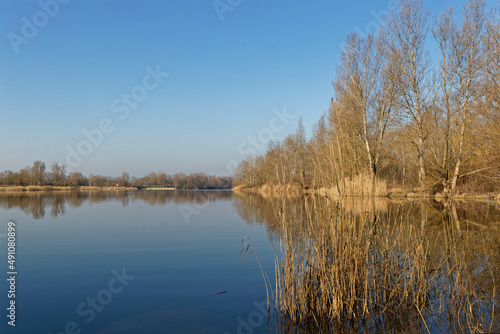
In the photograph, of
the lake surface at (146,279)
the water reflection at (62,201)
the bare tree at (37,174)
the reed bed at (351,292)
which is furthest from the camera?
the bare tree at (37,174)

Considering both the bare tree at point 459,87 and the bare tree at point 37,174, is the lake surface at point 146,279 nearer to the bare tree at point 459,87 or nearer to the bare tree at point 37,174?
the bare tree at point 459,87

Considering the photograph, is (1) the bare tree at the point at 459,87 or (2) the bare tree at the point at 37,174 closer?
(1) the bare tree at the point at 459,87

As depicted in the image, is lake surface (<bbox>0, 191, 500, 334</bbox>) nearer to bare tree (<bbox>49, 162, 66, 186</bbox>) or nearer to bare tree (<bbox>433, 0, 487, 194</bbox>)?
bare tree (<bbox>433, 0, 487, 194</bbox>)

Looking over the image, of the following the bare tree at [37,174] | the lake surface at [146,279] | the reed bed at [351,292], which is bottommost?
the lake surface at [146,279]

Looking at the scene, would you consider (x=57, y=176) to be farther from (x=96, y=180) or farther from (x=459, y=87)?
(x=459, y=87)

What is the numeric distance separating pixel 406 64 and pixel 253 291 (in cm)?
1709

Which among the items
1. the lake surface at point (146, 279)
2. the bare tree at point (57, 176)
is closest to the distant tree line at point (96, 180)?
the bare tree at point (57, 176)

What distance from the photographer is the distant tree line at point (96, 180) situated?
4647 cm

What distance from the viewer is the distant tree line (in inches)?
1829

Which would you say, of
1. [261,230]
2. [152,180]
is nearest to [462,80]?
[261,230]

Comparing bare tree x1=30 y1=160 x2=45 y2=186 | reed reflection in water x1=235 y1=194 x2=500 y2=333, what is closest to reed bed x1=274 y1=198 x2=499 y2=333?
reed reflection in water x1=235 y1=194 x2=500 y2=333

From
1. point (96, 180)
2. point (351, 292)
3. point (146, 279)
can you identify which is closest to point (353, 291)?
point (351, 292)

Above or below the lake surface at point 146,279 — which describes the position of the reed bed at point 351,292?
above

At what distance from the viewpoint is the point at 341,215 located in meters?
2.96
